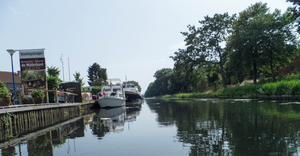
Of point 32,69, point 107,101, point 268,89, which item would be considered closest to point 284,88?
point 268,89

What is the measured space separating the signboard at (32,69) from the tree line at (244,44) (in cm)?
2498

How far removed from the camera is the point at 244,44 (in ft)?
119

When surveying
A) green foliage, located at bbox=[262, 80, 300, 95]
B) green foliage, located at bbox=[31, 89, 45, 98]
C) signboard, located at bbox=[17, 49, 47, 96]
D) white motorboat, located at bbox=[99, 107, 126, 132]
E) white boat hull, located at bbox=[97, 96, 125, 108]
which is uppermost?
signboard, located at bbox=[17, 49, 47, 96]

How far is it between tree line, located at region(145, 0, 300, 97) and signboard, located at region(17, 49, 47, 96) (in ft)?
82.0

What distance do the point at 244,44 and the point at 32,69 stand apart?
92.1ft

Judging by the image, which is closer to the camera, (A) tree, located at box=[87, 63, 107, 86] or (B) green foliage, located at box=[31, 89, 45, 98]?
(B) green foliage, located at box=[31, 89, 45, 98]

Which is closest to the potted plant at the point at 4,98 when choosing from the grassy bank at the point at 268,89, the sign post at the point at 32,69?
the sign post at the point at 32,69

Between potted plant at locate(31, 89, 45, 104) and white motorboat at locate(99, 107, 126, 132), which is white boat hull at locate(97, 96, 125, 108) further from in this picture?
potted plant at locate(31, 89, 45, 104)

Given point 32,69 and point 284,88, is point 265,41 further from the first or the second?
point 32,69

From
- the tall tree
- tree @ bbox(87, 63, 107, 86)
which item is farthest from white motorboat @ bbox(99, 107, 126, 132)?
tree @ bbox(87, 63, 107, 86)

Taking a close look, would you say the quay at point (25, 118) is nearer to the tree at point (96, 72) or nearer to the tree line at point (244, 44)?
the tree line at point (244, 44)

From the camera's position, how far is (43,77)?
18844 millimetres

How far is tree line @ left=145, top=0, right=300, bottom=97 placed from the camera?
3419 cm

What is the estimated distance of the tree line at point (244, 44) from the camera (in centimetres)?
3419
